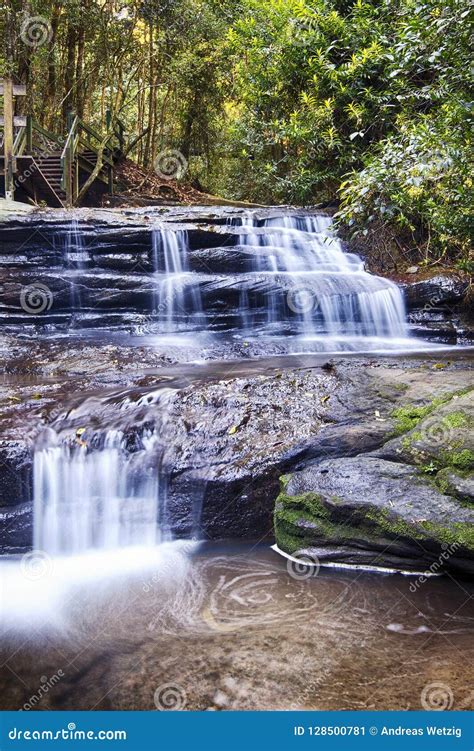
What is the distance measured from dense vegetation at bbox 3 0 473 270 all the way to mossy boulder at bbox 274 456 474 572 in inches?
104

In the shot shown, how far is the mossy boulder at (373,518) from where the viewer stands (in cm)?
390

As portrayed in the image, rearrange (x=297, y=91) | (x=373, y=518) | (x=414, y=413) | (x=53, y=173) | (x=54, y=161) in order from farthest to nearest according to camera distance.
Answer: (x=54, y=161)
(x=53, y=173)
(x=297, y=91)
(x=414, y=413)
(x=373, y=518)

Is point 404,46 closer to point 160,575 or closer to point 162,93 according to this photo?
point 160,575

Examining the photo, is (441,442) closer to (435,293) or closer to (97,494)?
(97,494)

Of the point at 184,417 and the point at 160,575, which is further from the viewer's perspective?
the point at 184,417

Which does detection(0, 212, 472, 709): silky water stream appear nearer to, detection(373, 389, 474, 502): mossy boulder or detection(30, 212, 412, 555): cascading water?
detection(373, 389, 474, 502): mossy boulder

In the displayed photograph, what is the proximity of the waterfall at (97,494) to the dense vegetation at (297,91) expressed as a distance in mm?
3197

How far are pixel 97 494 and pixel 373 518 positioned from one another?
2.24 metres

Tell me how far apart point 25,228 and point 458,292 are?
708cm

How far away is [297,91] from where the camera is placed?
515 inches

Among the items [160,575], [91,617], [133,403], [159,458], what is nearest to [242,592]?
[160,575]

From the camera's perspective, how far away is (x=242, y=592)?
150 inches

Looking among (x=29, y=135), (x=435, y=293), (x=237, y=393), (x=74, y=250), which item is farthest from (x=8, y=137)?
(x=237, y=393)

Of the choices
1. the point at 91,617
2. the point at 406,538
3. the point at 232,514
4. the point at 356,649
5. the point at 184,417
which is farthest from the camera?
the point at 184,417
